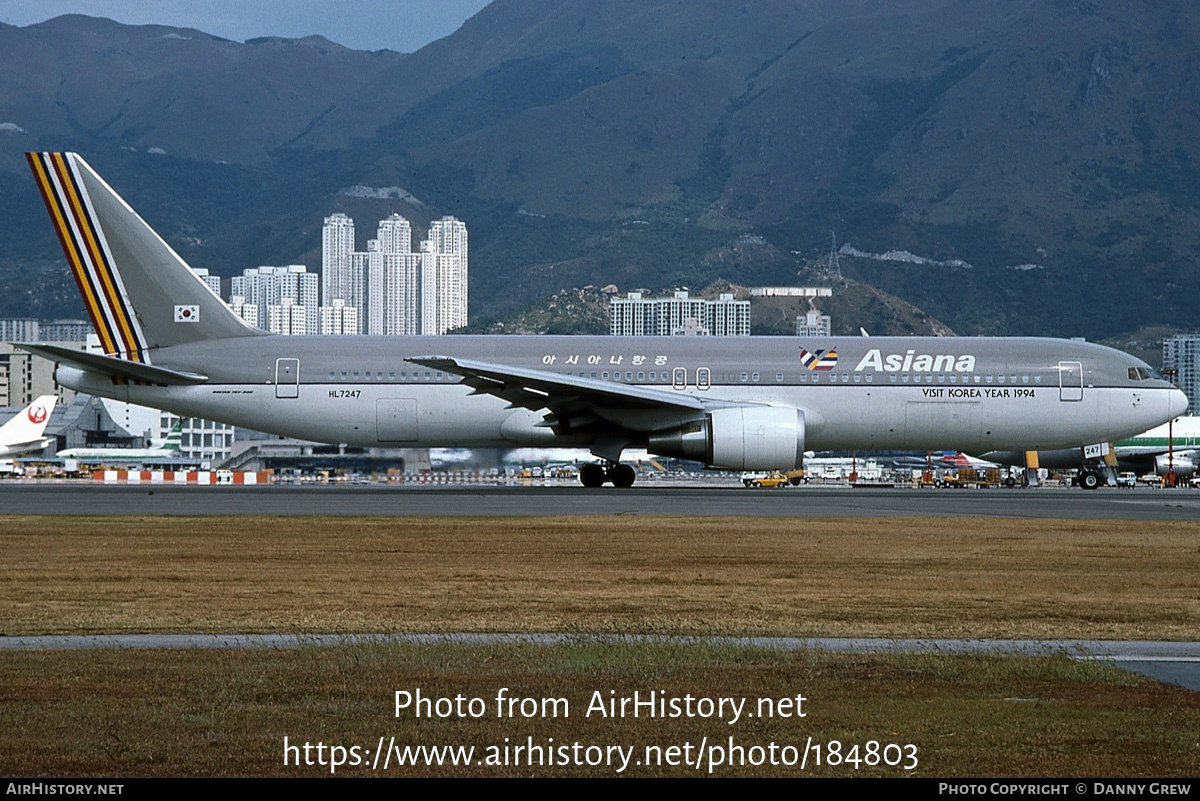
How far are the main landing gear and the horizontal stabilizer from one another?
965cm

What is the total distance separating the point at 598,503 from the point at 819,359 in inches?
328

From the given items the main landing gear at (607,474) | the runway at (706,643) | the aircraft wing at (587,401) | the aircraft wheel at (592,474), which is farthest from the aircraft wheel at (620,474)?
the runway at (706,643)

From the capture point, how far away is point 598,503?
101 ft

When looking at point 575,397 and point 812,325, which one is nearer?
point 575,397

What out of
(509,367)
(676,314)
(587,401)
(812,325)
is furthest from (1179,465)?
(812,325)

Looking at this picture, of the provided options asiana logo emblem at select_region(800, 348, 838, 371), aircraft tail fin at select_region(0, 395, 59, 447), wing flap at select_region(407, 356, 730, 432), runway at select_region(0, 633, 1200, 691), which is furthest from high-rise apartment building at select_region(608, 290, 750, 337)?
runway at select_region(0, 633, 1200, 691)

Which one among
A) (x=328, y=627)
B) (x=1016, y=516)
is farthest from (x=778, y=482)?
(x=328, y=627)

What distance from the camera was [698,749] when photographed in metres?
8.12

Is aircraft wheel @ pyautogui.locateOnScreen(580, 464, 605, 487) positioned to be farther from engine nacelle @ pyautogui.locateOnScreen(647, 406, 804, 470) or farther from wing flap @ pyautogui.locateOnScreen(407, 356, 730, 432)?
engine nacelle @ pyautogui.locateOnScreen(647, 406, 804, 470)

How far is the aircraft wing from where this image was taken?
108ft

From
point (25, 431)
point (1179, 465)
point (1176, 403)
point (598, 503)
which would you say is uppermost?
point (1176, 403)

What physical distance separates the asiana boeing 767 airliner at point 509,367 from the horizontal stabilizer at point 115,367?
2.7 inches

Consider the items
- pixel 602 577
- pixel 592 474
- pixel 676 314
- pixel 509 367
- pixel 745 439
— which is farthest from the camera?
pixel 676 314

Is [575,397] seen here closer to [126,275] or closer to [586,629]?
[126,275]
